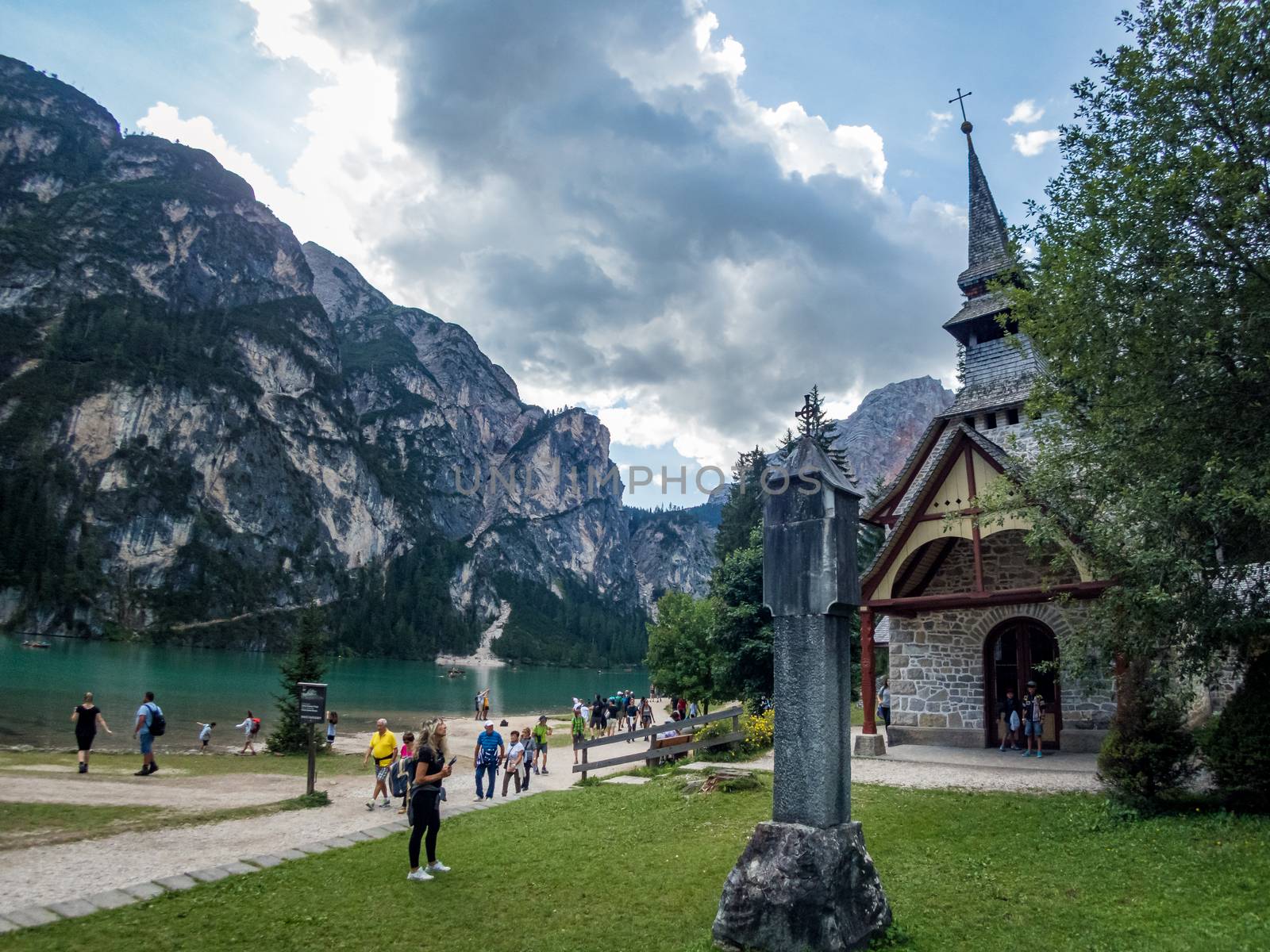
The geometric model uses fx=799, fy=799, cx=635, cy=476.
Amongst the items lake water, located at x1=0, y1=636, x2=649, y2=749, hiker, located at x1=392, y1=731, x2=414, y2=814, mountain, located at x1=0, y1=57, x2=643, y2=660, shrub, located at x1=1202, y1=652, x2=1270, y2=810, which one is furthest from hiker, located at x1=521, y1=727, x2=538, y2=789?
mountain, located at x1=0, y1=57, x2=643, y2=660

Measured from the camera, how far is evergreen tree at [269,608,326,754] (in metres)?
22.7

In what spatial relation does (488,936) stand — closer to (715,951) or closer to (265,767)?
(715,951)

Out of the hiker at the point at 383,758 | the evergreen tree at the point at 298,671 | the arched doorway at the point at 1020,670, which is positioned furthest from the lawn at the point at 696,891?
the evergreen tree at the point at 298,671

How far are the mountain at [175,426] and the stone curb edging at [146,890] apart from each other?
123 meters

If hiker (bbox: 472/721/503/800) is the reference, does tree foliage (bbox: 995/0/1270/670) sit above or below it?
above

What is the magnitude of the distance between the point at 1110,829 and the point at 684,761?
9960 mm

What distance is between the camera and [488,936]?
6441 mm

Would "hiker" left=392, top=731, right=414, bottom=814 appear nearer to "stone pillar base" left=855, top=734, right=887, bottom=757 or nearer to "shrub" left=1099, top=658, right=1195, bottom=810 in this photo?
"stone pillar base" left=855, top=734, right=887, bottom=757

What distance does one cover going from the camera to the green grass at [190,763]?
1753cm

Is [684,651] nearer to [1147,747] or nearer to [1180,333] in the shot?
[1147,747]

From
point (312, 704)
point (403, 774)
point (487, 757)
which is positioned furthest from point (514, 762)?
point (312, 704)

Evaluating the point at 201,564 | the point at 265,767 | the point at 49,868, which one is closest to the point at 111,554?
the point at 201,564

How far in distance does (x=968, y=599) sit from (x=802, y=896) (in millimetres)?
11335

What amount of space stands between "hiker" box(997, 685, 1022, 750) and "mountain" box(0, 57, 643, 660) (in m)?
120
